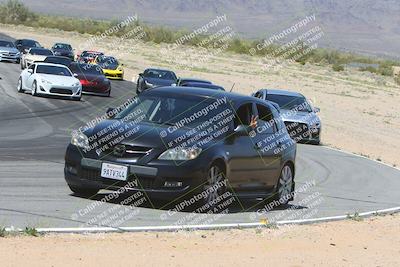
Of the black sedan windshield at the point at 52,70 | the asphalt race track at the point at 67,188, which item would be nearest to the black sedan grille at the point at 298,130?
the asphalt race track at the point at 67,188

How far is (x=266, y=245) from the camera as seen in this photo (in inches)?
376

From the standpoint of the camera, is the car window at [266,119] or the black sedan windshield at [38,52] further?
the black sedan windshield at [38,52]

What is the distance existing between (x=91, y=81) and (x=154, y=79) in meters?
3.81

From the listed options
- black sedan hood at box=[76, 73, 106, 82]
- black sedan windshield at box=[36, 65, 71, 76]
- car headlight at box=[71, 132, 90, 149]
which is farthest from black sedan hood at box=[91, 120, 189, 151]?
black sedan hood at box=[76, 73, 106, 82]

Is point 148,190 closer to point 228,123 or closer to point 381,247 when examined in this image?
point 228,123

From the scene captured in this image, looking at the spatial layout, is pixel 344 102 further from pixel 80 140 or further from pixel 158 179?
pixel 158 179

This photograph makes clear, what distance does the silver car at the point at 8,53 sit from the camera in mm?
52969

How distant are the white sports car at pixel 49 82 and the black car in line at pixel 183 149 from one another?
2023cm

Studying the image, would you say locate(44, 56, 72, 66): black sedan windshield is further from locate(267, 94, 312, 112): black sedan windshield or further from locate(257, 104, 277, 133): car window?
locate(257, 104, 277, 133): car window

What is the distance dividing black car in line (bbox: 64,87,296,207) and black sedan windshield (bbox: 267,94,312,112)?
14.6 meters

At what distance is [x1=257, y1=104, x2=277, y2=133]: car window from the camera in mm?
12664

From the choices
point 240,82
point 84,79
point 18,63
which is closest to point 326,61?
point 240,82

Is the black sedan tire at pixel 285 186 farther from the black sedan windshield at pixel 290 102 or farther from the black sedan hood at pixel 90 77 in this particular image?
the black sedan hood at pixel 90 77

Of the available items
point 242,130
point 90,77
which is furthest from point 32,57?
point 242,130
